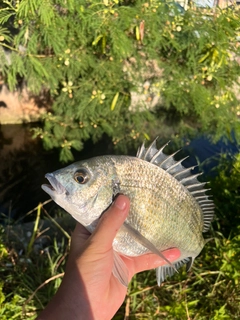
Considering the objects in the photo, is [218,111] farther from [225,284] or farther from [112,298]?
[112,298]

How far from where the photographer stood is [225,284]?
2811 millimetres

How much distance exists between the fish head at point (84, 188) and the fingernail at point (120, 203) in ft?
0.22

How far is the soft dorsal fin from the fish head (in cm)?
22

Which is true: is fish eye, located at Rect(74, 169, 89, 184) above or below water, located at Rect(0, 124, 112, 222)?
above

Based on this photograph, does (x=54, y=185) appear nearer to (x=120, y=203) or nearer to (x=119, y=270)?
(x=120, y=203)

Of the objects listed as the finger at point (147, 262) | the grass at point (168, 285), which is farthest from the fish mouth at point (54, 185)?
the grass at point (168, 285)

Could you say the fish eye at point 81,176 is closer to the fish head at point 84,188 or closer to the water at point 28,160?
the fish head at point 84,188

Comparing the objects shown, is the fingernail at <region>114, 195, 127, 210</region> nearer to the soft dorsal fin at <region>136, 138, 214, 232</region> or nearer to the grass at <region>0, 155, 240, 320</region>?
the soft dorsal fin at <region>136, 138, 214, 232</region>

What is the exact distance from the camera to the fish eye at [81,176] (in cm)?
166

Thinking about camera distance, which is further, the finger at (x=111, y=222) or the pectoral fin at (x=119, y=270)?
the pectoral fin at (x=119, y=270)

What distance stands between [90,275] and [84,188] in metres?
0.46

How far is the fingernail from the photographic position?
164 centimetres

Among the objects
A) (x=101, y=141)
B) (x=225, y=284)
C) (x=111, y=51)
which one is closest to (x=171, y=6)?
(x=111, y=51)

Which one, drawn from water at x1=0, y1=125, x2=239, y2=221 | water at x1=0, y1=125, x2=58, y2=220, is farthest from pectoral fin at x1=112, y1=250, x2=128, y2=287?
water at x1=0, y1=125, x2=58, y2=220
